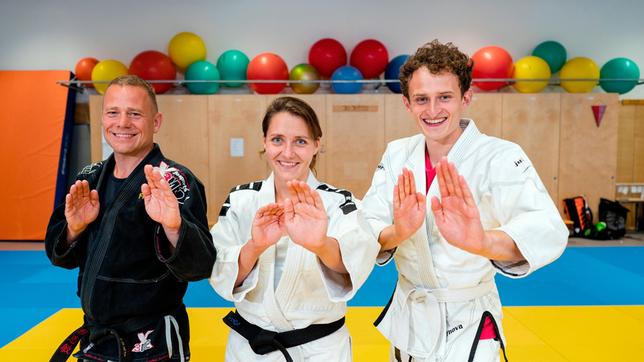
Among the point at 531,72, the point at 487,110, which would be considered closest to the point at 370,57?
the point at 487,110

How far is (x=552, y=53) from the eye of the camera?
8.82 m

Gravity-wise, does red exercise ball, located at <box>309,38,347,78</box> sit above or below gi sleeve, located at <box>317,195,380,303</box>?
above

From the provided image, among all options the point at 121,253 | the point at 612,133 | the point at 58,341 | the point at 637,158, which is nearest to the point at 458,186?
the point at 121,253

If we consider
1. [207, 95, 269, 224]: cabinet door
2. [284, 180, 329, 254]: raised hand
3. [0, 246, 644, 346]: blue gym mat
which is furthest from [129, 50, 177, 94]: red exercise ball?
[284, 180, 329, 254]: raised hand

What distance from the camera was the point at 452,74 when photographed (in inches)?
76.1

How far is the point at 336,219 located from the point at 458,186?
55cm

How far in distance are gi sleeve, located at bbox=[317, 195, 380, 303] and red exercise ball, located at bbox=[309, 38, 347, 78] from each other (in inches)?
279

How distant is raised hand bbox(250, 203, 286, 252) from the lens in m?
1.74

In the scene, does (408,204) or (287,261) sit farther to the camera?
(287,261)

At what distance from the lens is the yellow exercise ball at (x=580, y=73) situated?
27.9 ft

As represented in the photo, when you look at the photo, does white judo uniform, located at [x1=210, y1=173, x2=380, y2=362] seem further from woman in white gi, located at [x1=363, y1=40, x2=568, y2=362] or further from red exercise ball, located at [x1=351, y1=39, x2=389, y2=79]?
red exercise ball, located at [x1=351, y1=39, x2=389, y2=79]

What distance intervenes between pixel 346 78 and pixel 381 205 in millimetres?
6485

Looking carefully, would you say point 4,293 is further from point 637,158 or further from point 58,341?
point 637,158

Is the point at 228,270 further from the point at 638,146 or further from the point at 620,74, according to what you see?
the point at 638,146
